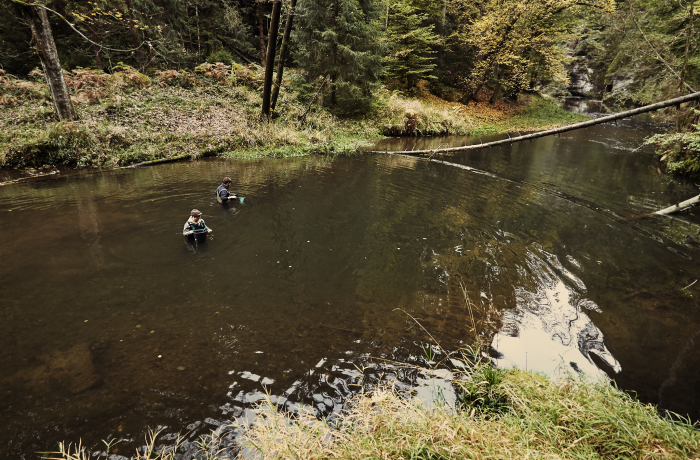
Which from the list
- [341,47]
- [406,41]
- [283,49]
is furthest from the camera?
[406,41]

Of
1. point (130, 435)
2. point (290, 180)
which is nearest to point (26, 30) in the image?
point (290, 180)

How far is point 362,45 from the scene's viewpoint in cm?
2039

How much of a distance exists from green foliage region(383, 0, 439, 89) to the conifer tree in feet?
14.4

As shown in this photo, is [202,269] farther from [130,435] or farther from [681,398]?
[681,398]

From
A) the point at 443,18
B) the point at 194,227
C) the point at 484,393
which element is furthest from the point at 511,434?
A: the point at 443,18

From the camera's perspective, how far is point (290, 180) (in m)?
11.7

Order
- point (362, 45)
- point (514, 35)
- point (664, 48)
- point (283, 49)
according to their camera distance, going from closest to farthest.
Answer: point (664, 48)
point (283, 49)
point (362, 45)
point (514, 35)

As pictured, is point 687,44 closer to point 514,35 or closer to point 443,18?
point 514,35

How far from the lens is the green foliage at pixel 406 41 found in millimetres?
25531

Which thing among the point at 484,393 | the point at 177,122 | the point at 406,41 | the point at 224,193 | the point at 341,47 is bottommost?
the point at 177,122

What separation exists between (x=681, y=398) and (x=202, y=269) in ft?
23.4

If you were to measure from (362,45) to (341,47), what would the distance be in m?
2.46

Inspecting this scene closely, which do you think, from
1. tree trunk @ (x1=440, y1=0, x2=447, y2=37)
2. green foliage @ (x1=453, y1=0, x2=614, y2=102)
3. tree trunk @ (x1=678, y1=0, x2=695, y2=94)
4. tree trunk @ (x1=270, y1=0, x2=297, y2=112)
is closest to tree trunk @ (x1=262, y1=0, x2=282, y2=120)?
tree trunk @ (x1=270, y1=0, x2=297, y2=112)

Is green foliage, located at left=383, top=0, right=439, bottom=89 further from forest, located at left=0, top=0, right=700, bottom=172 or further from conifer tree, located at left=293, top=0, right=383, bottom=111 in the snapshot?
conifer tree, located at left=293, top=0, right=383, bottom=111
